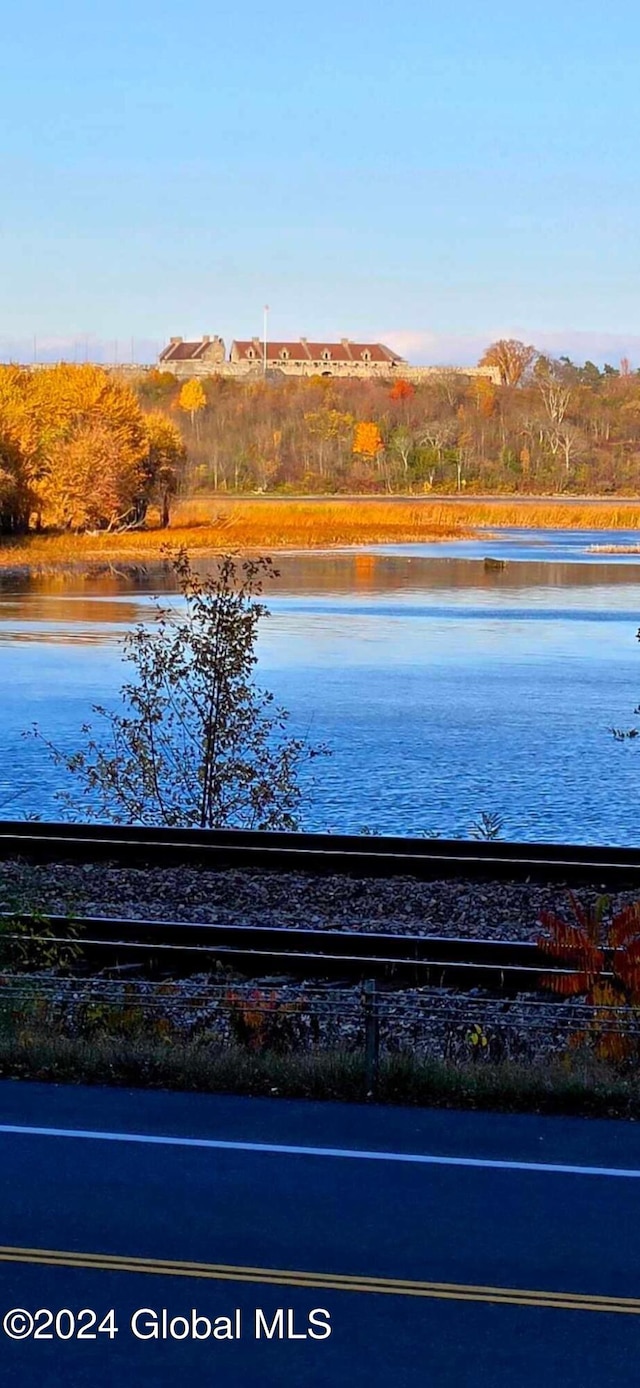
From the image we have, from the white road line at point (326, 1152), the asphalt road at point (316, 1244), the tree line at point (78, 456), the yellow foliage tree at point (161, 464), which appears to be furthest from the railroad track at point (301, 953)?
the yellow foliage tree at point (161, 464)

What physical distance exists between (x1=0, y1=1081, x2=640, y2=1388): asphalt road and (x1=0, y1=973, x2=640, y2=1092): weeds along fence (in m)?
0.89

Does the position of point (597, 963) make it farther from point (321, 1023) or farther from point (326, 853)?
point (326, 853)

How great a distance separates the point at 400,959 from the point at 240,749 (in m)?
9.23

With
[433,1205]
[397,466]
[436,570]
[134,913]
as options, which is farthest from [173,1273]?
[397,466]

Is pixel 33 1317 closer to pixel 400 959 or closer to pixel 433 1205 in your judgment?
pixel 433 1205

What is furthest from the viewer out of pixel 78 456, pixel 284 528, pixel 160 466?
pixel 160 466

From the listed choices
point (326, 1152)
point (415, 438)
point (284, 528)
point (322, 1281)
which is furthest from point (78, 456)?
point (415, 438)

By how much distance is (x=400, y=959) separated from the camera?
33.3ft

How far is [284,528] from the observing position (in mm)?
83188

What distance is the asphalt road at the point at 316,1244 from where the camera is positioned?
4.79m

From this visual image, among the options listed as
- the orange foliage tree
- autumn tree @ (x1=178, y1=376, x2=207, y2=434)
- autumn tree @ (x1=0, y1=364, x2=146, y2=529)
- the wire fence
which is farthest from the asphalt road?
autumn tree @ (x1=178, y1=376, x2=207, y2=434)

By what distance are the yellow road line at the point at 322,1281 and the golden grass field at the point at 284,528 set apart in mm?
57763

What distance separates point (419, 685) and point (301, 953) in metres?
22.1

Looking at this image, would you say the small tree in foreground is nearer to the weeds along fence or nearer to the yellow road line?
the weeds along fence
